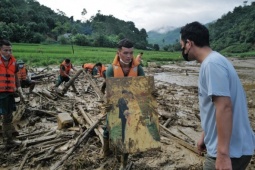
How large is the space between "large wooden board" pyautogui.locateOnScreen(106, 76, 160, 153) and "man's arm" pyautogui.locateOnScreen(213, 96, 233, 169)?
2.03 m

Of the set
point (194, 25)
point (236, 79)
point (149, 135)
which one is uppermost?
point (194, 25)

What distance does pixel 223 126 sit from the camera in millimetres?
2189

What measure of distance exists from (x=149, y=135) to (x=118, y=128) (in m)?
0.50

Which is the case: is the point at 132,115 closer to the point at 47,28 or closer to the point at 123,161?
the point at 123,161

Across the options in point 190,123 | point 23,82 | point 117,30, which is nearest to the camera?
point 190,123

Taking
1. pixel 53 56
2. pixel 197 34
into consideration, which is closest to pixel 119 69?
pixel 197 34

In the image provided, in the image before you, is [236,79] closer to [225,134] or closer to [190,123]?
[225,134]

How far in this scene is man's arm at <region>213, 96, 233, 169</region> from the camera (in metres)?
2.18

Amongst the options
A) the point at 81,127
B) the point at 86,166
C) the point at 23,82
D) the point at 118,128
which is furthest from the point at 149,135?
the point at 23,82

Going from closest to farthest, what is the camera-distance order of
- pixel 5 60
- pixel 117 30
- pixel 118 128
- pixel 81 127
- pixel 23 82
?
1. pixel 118 128
2. pixel 5 60
3. pixel 81 127
4. pixel 23 82
5. pixel 117 30

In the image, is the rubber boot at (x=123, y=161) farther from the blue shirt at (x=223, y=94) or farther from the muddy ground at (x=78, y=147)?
the blue shirt at (x=223, y=94)

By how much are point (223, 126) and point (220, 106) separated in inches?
Answer: 6.5

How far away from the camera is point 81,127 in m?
6.64

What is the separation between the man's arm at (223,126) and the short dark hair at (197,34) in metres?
0.55
